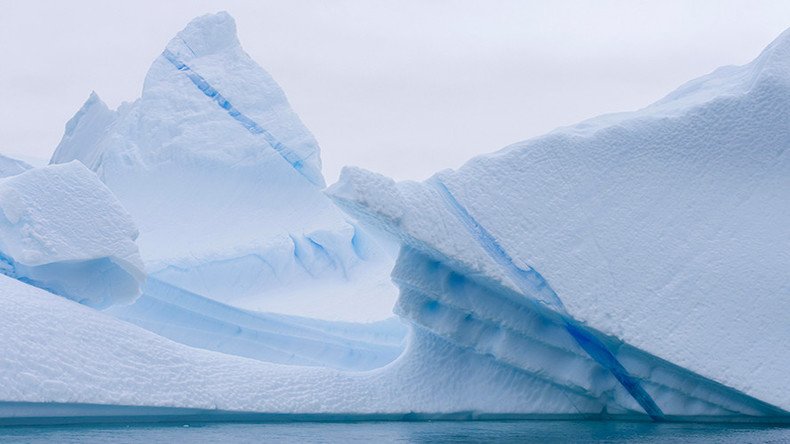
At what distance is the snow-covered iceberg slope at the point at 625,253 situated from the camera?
6582 millimetres

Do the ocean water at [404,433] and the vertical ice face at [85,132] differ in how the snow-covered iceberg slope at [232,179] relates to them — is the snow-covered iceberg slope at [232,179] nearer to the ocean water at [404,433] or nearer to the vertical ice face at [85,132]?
the vertical ice face at [85,132]

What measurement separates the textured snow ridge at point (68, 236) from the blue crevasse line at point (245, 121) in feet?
15.1

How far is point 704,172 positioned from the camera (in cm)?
731

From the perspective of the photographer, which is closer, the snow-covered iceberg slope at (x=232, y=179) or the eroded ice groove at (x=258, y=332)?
the eroded ice groove at (x=258, y=332)

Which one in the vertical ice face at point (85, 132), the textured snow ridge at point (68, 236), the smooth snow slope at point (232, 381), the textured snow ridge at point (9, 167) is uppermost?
the textured snow ridge at point (68, 236)

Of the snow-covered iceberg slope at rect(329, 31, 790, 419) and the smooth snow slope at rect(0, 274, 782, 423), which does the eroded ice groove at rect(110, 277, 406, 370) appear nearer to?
the smooth snow slope at rect(0, 274, 782, 423)

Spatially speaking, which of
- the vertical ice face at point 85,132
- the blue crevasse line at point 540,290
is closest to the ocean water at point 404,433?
the blue crevasse line at point 540,290

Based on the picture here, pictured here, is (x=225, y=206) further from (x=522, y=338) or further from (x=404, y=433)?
(x=404, y=433)

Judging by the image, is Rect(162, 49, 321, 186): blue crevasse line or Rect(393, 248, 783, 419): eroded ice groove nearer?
Rect(393, 248, 783, 419): eroded ice groove

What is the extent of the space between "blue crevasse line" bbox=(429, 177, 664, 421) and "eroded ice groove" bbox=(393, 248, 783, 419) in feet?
0.16

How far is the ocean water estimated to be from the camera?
215 inches

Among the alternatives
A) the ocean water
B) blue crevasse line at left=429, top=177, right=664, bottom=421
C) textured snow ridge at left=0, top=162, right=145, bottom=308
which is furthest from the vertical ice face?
the ocean water

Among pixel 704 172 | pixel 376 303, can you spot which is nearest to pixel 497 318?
pixel 704 172

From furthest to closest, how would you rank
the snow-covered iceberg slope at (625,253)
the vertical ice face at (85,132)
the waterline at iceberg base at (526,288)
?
the vertical ice face at (85,132), the snow-covered iceberg slope at (625,253), the waterline at iceberg base at (526,288)
